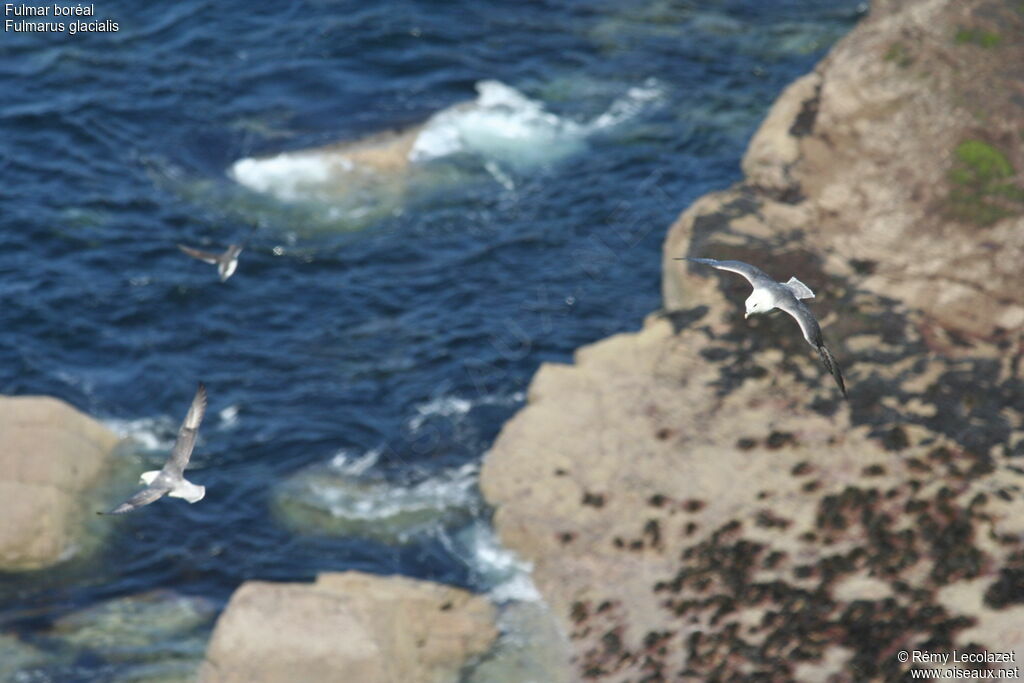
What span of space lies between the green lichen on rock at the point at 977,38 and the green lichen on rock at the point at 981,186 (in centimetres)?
256

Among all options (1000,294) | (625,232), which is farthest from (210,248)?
(1000,294)

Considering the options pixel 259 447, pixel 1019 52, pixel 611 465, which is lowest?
pixel 259 447

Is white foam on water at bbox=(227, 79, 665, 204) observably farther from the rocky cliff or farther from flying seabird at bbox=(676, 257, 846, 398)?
flying seabird at bbox=(676, 257, 846, 398)

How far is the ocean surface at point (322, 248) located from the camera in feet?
77.2

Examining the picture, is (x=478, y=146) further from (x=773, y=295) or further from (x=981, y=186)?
(x=773, y=295)

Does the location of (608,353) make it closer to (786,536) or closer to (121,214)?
(786,536)

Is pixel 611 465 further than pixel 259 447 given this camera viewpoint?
No

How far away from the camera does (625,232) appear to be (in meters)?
31.4

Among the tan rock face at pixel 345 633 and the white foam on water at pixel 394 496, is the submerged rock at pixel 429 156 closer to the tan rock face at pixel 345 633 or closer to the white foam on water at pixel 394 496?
the white foam on water at pixel 394 496

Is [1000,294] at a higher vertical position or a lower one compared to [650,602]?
higher

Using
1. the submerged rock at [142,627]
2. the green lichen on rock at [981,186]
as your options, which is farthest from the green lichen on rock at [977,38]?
the submerged rock at [142,627]

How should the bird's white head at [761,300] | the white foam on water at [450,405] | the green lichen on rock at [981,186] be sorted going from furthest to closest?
1. the white foam on water at [450,405]
2. the green lichen on rock at [981,186]
3. the bird's white head at [761,300]

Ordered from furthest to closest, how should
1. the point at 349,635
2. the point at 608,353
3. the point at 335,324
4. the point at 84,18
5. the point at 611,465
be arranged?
the point at 84,18 < the point at 335,324 < the point at 608,353 < the point at 611,465 < the point at 349,635

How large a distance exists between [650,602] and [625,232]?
498 inches
